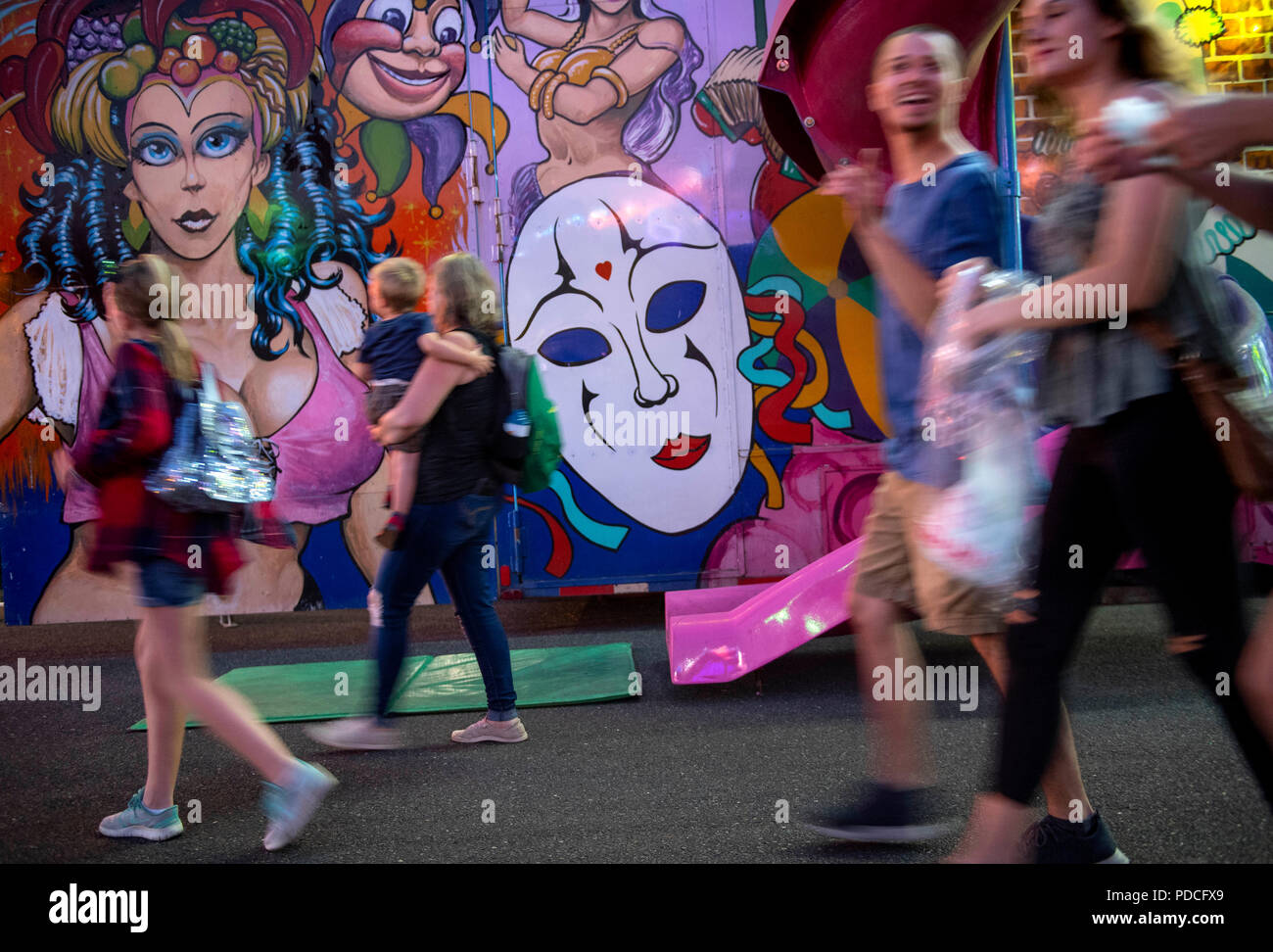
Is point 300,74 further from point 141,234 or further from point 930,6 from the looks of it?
point 930,6

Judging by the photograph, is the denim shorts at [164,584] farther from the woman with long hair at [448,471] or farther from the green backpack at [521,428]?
the green backpack at [521,428]

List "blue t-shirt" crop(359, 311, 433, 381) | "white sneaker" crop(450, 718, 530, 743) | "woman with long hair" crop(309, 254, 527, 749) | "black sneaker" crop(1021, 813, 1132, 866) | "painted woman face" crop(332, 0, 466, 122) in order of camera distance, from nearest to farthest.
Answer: "black sneaker" crop(1021, 813, 1132, 866)
"woman with long hair" crop(309, 254, 527, 749)
"blue t-shirt" crop(359, 311, 433, 381)
"white sneaker" crop(450, 718, 530, 743)
"painted woman face" crop(332, 0, 466, 122)

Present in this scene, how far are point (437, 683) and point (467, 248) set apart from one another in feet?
8.51

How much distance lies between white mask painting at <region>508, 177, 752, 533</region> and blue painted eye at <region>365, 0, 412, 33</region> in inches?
55.1

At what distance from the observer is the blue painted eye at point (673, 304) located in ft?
18.4

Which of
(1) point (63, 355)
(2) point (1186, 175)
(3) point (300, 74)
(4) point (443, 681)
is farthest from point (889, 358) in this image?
(1) point (63, 355)

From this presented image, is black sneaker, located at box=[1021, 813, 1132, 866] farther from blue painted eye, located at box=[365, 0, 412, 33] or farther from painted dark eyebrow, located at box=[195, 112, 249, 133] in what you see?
painted dark eyebrow, located at box=[195, 112, 249, 133]

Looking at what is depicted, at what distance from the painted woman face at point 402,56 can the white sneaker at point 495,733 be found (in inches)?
149

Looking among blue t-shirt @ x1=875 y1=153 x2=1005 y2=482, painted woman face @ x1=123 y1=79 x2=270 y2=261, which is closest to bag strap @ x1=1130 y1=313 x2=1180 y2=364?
blue t-shirt @ x1=875 y1=153 x2=1005 y2=482

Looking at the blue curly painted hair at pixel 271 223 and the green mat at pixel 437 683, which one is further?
the blue curly painted hair at pixel 271 223

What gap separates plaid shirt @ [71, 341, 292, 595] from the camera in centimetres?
248

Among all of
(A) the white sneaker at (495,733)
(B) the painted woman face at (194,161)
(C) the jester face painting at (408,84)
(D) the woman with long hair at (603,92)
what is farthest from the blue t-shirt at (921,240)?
(B) the painted woman face at (194,161)

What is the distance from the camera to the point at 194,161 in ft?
19.0

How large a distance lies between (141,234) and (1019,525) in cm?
564
